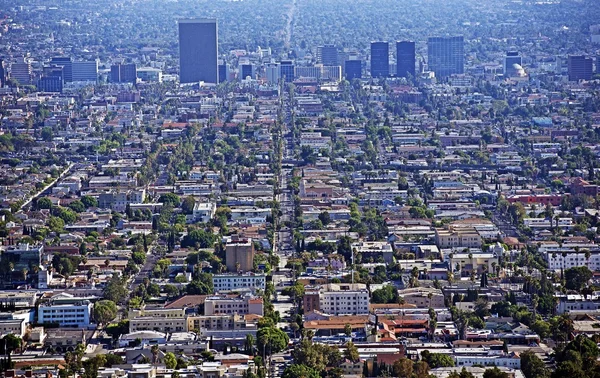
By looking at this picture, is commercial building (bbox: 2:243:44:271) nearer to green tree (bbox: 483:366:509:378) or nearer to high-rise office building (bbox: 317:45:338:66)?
green tree (bbox: 483:366:509:378)

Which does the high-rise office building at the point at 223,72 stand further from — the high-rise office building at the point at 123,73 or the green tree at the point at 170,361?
the green tree at the point at 170,361

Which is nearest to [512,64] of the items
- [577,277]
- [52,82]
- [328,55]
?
[328,55]

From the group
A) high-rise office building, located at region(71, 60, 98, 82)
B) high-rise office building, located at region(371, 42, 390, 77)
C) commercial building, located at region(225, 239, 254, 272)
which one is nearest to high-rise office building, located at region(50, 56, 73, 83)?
high-rise office building, located at region(71, 60, 98, 82)

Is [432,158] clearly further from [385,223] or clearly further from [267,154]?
[385,223]

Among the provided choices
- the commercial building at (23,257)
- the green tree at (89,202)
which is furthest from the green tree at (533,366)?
the green tree at (89,202)

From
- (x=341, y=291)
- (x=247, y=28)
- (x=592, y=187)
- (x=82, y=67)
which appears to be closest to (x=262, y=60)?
(x=82, y=67)

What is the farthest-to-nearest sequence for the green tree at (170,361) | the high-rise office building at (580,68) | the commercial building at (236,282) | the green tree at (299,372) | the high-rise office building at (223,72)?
the high-rise office building at (223,72) → the high-rise office building at (580,68) → the commercial building at (236,282) → the green tree at (170,361) → the green tree at (299,372)

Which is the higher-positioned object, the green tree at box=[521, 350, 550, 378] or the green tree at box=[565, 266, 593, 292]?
the green tree at box=[565, 266, 593, 292]
